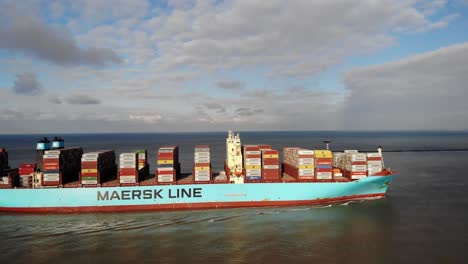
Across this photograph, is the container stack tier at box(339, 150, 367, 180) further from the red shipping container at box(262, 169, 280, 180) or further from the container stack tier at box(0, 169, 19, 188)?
the container stack tier at box(0, 169, 19, 188)

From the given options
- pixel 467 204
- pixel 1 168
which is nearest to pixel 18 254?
pixel 1 168

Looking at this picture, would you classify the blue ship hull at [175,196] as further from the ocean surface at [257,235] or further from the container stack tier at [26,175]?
the container stack tier at [26,175]

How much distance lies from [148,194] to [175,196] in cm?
396

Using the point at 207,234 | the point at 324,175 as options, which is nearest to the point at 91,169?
the point at 207,234

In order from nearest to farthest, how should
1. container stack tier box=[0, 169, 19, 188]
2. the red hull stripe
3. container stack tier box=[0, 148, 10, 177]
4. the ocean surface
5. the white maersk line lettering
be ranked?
the ocean surface < the red hull stripe < container stack tier box=[0, 169, 19, 188] < the white maersk line lettering < container stack tier box=[0, 148, 10, 177]

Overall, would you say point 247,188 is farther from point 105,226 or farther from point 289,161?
point 105,226

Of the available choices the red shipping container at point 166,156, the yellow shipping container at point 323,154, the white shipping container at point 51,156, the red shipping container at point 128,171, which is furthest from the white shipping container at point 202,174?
the white shipping container at point 51,156

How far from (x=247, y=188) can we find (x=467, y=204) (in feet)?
109

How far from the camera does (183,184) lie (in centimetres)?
4278

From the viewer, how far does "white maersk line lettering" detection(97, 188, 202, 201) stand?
42.1m

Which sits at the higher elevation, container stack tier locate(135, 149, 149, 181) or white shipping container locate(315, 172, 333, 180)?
container stack tier locate(135, 149, 149, 181)

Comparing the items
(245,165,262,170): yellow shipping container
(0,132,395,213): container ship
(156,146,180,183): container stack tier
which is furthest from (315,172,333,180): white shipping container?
(156,146,180,183): container stack tier

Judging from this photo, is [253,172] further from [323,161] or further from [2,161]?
[2,161]

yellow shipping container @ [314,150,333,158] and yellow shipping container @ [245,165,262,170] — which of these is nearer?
yellow shipping container @ [245,165,262,170]
